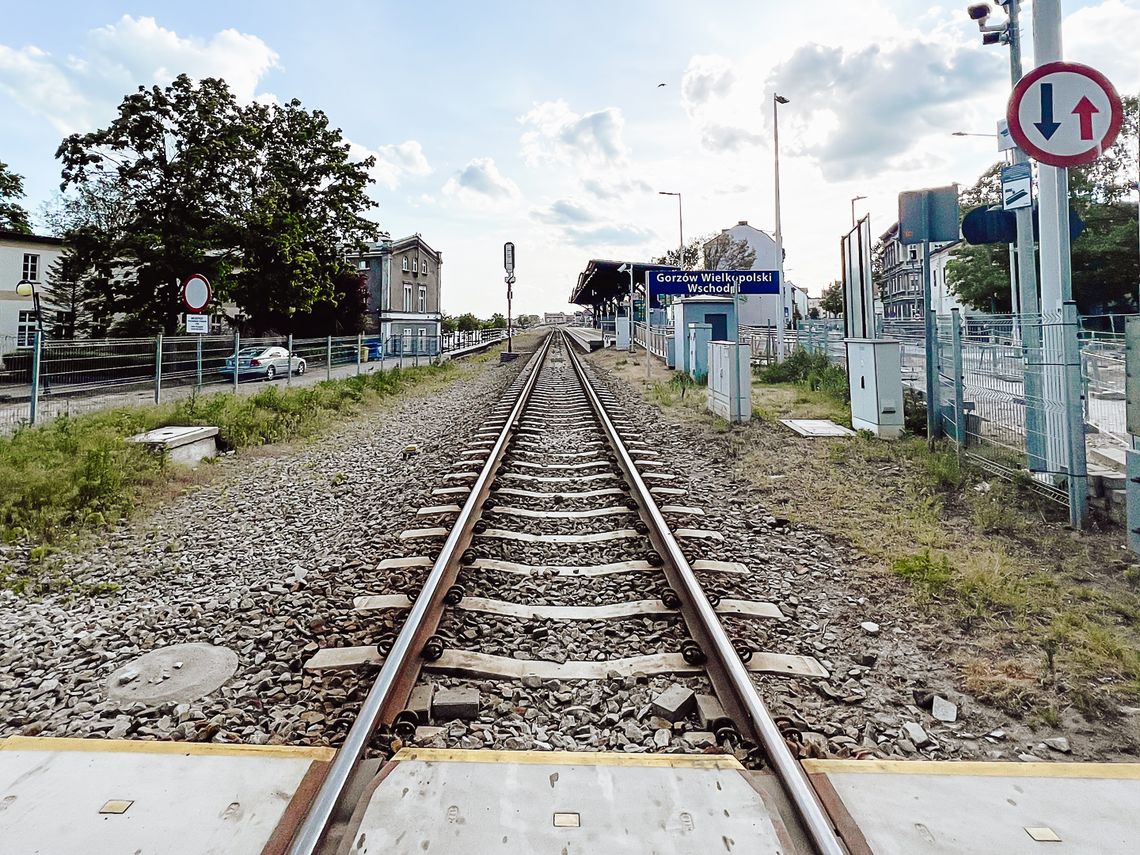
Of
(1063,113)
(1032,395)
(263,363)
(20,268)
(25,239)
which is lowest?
(1032,395)

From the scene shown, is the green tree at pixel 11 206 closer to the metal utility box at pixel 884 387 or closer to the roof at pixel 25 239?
the roof at pixel 25 239

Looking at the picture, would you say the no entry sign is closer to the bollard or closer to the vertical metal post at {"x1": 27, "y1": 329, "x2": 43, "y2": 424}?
the vertical metal post at {"x1": 27, "y1": 329, "x2": 43, "y2": 424}

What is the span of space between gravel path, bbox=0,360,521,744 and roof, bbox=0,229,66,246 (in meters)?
Result: 33.0

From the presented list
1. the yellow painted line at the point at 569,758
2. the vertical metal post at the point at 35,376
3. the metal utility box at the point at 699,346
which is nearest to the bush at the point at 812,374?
the metal utility box at the point at 699,346

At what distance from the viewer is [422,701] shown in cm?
288

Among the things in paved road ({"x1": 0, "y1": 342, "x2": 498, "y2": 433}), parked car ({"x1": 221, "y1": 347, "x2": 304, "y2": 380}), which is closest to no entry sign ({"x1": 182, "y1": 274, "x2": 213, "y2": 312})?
paved road ({"x1": 0, "y1": 342, "x2": 498, "y2": 433})

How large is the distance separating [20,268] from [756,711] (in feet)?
138

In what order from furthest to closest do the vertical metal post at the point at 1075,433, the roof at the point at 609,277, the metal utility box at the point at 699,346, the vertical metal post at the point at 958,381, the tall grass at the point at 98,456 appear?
the roof at the point at 609,277, the metal utility box at the point at 699,346, the vertical metal post at the point at 958,381, the tall grass at the point at 98,456, the vertical metal post at the point at 1075,433

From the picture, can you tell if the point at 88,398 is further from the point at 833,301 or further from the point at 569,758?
the point at 833,301

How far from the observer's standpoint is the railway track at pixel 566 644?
8.72ft

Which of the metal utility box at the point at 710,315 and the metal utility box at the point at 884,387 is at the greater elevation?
the metal utility box at the point at 710,315

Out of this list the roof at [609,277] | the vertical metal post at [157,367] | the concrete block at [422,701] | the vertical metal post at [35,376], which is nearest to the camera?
the concrete block at [422,701]

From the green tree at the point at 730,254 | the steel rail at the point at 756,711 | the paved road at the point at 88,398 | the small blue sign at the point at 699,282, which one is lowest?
the steel rail at the point at 756,711

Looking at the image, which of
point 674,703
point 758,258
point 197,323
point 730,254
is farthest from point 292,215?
point 758,258
